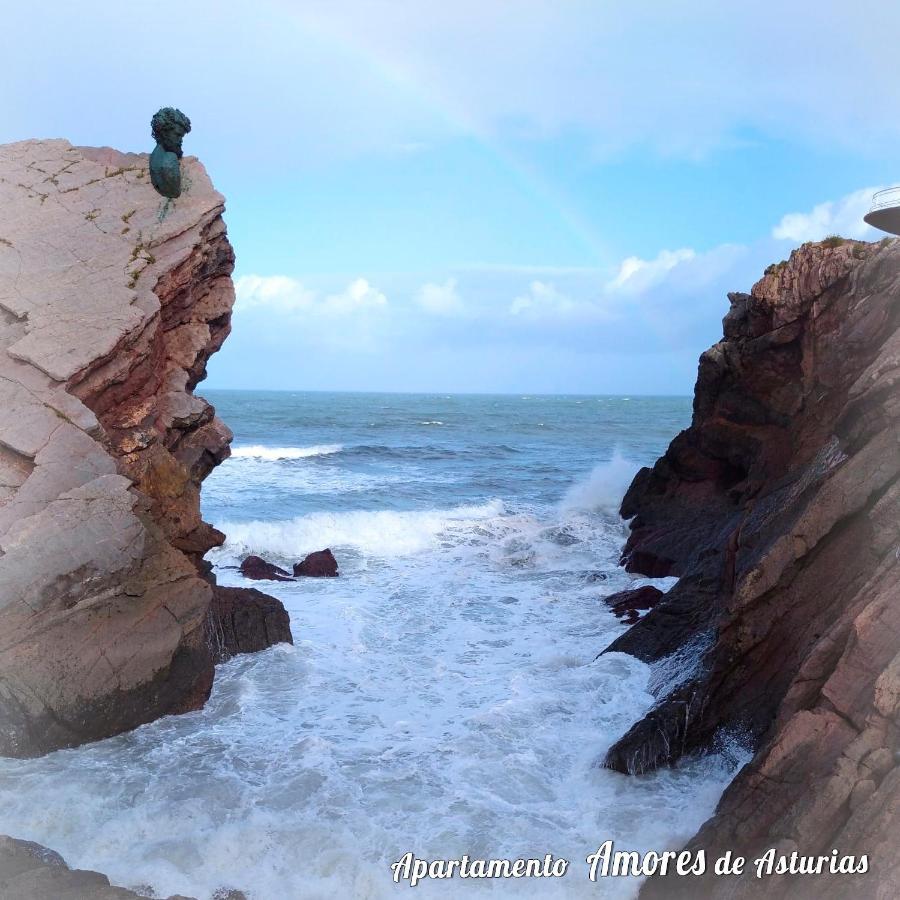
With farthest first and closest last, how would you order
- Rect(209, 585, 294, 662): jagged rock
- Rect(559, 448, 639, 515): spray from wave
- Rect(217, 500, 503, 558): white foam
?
Rect(559, 448, 639, 515): spray from wave → Rect(217, 500, 503, 558): white foam → Rect(209, 585, 294, 662): jagged rock

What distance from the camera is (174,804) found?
8.38m

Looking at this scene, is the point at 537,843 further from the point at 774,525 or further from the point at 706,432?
the point at 706,432

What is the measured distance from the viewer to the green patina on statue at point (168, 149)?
13.0m

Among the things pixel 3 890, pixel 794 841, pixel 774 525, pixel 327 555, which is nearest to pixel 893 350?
pixel 774 525

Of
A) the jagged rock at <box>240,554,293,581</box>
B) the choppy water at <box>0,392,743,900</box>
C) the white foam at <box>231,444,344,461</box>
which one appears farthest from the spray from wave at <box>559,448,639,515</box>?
the white foam at <box>231,444,344,461</box>

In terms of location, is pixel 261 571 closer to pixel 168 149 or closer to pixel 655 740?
pixel 168 149

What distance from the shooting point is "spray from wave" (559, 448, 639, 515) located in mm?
26891

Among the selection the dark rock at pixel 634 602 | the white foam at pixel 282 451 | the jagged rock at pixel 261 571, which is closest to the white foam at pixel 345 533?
the jagged rock at pixel 261 571

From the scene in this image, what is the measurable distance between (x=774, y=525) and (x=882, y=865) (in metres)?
5.14

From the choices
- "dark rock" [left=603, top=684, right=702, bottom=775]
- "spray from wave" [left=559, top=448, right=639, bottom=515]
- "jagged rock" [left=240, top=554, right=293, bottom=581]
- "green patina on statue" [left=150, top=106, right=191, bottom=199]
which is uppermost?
"green patina on statue" [left=150, top=106, right=191, bottom=199]

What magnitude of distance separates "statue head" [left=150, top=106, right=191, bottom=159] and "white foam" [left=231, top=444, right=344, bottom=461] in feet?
91.1

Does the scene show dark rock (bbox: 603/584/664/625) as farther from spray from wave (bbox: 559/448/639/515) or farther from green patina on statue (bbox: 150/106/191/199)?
green patina on statue (bbox: 150/106/191/199)

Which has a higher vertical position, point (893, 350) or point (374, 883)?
point (893, 350)

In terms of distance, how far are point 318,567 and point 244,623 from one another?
567cm
